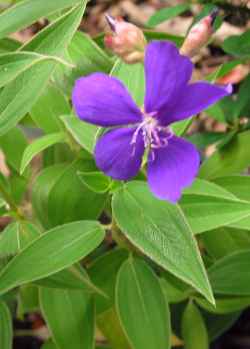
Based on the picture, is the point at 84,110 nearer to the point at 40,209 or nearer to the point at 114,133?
the point at 114,133

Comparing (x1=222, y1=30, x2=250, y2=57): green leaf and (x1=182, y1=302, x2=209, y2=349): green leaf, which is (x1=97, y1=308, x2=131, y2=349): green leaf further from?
(x1=222, y1=30, x2=250, y2=57): green leaf

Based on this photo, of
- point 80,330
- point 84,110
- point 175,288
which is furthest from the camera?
point 175,288

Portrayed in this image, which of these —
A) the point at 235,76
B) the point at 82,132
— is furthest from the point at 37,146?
the point at 235,76

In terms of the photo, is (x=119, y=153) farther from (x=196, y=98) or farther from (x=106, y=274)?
(x=106, y=274)

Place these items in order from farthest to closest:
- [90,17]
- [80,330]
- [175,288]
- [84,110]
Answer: [90,17], [175,288], [80,330], [84,110]

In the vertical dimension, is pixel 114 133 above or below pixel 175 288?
above

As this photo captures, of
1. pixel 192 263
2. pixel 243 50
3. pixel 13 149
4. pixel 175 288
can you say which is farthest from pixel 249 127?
pixel 192 263

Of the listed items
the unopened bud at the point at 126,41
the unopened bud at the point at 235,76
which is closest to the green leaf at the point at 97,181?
the unopened bud at the point at 126,41

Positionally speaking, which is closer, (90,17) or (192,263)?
(192,263)
